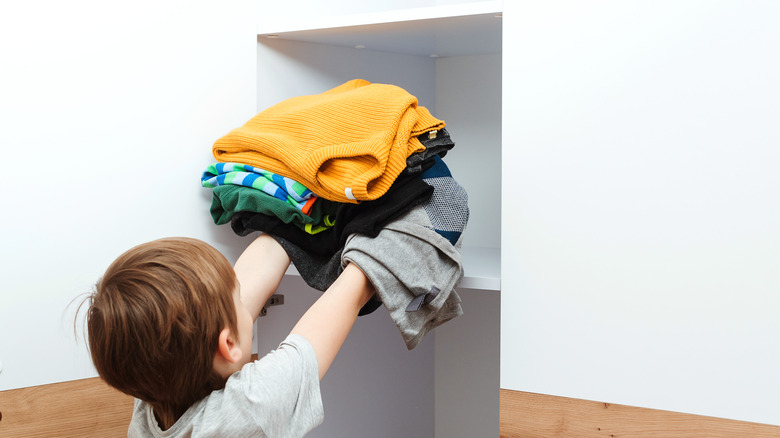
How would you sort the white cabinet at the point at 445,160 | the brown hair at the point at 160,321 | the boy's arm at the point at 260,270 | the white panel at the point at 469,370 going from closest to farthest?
the brown hair at the point at 160,321
the boy's arm at the point at 260,270
the white cabinet at the point at 445,160
the white panel at the point at 469,370

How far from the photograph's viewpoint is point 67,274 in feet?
2.72

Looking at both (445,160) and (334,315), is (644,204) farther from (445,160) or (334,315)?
(445,160)

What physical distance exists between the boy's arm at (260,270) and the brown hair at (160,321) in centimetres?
18

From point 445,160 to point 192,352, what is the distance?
3.16 feet

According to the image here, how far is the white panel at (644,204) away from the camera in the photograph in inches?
30.9

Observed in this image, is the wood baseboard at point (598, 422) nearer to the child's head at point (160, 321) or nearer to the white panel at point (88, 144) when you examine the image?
the child's head at point (160, 321)

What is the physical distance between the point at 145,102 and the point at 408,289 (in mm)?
454

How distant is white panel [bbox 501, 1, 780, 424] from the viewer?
784 millimetres

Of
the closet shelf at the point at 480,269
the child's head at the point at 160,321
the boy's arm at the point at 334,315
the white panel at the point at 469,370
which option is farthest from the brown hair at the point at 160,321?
the white panel at the point at 469,370

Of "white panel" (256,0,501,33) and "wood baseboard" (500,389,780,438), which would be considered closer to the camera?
"wood baseboard" (500,389,780,438)

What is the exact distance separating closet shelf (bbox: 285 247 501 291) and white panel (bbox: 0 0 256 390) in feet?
0.92

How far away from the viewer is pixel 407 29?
1.03 m

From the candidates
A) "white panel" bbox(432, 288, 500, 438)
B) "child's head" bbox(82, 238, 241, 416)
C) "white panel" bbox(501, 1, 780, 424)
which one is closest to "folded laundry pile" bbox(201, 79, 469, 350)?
"white panel" bbox(501, 1, 780, 424)

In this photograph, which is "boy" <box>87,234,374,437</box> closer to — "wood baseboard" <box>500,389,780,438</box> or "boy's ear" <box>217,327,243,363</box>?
"boy's ear" <box>217,327,243,363</box>
